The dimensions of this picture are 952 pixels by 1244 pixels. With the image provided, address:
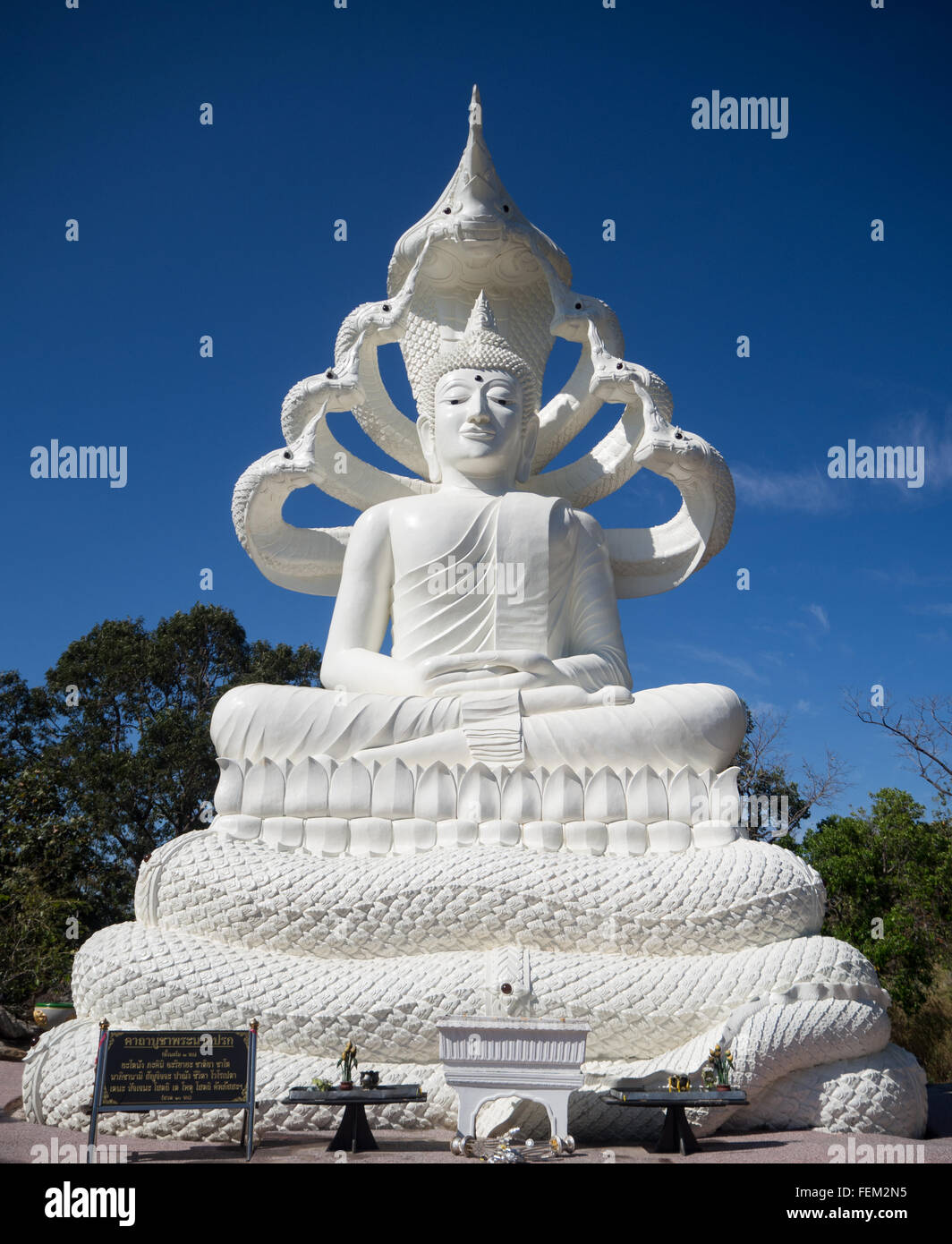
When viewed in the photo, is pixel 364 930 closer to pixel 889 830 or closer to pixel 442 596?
pixel 442 596

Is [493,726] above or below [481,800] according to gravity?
above

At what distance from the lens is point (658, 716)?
25.4 ft

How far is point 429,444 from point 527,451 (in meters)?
0.91

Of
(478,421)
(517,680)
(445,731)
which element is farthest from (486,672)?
(478,421)

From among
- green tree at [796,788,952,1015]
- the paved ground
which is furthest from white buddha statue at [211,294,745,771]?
green tree at [796,788,952,1015]

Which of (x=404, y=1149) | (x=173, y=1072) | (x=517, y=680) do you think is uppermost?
(x=517, y=680)

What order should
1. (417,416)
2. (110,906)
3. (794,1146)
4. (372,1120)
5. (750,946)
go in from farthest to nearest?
(110,906) → (417,416) → (750,946) → (372,1120) → (794,1146)

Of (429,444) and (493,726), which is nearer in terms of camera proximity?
(493,726)

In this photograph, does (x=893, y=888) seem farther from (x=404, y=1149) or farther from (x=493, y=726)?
(x=404, y=1149)

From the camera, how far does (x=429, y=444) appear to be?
10.1 metres

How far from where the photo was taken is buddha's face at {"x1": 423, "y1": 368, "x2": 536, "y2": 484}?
9398 mm

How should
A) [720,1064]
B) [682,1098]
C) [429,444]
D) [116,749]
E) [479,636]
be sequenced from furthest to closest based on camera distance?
[116,749]
[429,444]
[479,636]
[720,1064]
[682,1098]

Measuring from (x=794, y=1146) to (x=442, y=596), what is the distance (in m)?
4.98
